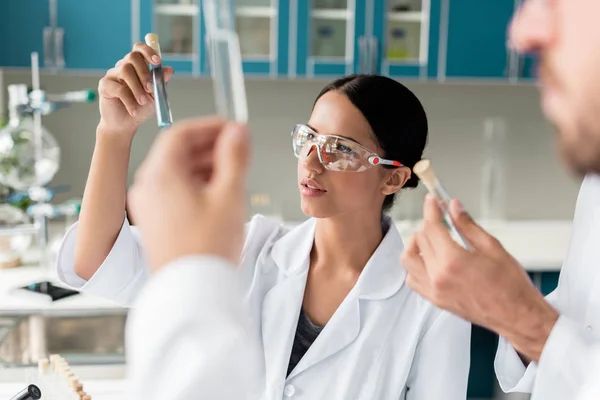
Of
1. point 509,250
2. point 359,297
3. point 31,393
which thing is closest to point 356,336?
point 359,297

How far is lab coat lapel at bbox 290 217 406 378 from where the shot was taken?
4.72 feet

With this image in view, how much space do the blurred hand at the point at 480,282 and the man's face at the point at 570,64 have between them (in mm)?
255

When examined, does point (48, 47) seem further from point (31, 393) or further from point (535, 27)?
point (535, 27)

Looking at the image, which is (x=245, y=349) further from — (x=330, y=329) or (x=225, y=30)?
(x=330, y=329)

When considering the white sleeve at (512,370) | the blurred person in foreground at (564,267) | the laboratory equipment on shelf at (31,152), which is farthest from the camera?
the laboratory equipment on shelf at (31,152)

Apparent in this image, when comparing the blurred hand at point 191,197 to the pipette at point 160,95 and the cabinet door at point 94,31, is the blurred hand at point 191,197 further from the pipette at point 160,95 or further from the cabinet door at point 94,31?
the cabinet door at point 94,31

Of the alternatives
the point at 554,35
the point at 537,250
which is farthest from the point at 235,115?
the point at 537,250

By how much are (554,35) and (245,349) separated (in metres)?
0.46

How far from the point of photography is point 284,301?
1.51 metres

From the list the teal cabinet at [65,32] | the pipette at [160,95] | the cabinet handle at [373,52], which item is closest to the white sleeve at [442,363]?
the pipette at [160,95]

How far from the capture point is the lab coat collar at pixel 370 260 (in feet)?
4.97

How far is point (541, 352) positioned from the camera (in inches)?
38.5

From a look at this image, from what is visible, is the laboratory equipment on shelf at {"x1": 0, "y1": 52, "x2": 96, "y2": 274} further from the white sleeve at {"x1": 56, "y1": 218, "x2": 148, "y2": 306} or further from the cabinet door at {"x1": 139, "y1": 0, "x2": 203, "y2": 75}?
the white sleeve at {"x1": 56, "y1": 218, "x2": 148, "y2": 306}

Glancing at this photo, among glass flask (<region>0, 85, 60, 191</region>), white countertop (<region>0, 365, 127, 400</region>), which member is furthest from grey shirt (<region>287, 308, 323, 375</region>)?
glass flask (<region>0, 85, 60, 191</region>)
